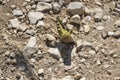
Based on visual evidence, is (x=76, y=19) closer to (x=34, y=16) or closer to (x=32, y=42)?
(x=34, y=16)

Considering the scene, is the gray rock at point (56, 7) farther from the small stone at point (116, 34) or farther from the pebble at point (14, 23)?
the small stone at point (116, 34)

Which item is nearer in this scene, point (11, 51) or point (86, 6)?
point (11, 51)

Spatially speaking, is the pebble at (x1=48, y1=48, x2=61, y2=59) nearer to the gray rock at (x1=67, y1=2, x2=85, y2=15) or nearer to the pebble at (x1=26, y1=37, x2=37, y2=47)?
the pebble at (x1=26, y1=37, x2=37, y2=47)

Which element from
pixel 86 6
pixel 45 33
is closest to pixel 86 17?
pixel 86 6

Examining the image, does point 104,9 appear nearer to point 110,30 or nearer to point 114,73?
point 110,30

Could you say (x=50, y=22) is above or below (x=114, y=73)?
above
